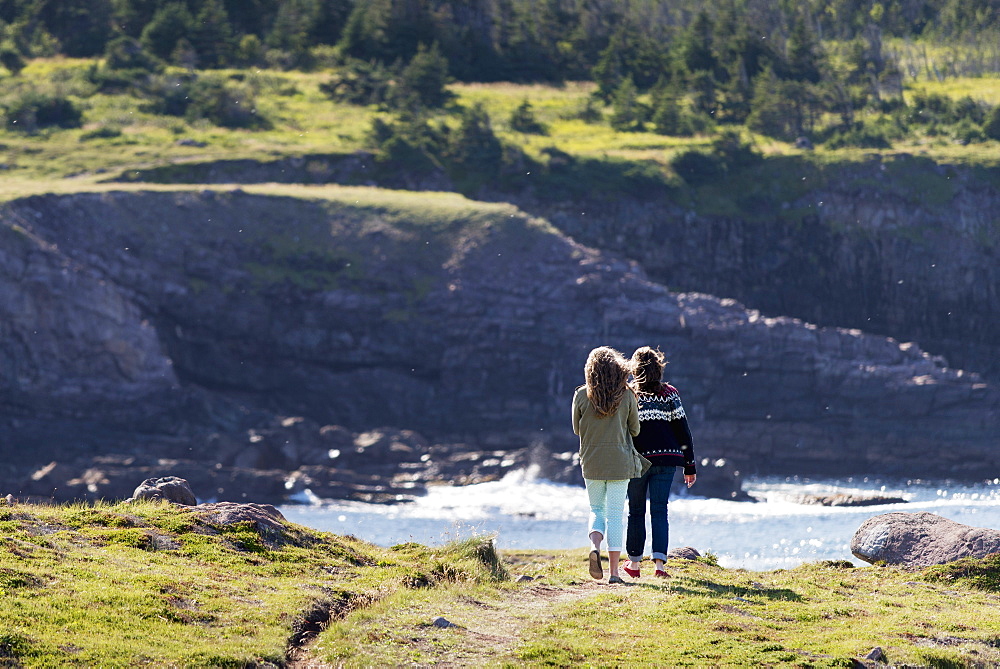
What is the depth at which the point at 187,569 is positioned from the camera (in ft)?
52.1

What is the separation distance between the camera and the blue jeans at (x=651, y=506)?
16.4 metres

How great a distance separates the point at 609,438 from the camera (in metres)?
15.9

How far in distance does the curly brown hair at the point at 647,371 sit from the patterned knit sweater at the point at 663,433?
0.40ft

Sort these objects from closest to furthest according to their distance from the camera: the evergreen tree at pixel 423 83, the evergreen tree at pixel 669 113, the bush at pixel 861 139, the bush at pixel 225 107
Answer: the bush at pixel 861 139, the bush at pixel 225 107, the evergreen tree at pixel 669 113, the evergreen tree at pixel 423 83

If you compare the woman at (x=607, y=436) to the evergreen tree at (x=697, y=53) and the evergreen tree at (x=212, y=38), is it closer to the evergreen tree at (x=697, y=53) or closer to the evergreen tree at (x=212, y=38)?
the evergreen tree at (x=697, y=53)

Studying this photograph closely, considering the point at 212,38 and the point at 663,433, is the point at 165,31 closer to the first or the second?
the point at 212,38

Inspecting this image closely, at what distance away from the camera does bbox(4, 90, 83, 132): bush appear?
12056 centimetres

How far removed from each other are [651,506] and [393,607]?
3.81m

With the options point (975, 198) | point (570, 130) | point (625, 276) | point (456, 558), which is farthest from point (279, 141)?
point (456, 558)

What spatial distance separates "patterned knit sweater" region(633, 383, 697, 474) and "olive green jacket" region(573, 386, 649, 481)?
345 mm

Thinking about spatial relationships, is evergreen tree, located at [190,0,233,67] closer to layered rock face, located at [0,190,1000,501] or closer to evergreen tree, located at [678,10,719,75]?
layered rock face, located at [0,190,1000,501]

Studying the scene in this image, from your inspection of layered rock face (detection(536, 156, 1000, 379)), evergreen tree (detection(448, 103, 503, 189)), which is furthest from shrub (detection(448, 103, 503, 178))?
layered rock face (detection(536, 156, 1000, 379))

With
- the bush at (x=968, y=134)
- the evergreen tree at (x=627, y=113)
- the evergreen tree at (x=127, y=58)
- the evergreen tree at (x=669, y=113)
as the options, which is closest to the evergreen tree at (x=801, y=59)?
the evergreen tree at (x=669, y=113)

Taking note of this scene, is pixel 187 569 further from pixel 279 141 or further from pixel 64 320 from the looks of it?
pixel 279 141
